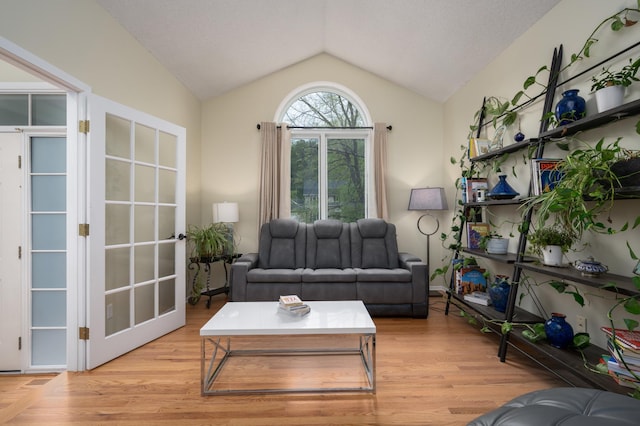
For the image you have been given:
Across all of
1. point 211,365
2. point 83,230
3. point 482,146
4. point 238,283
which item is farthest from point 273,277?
point 482,146

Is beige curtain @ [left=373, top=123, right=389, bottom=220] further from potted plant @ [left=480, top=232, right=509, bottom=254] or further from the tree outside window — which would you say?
potted plant @ [left=480, top=232, right=509, bottom=254]

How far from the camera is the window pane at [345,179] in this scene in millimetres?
4215

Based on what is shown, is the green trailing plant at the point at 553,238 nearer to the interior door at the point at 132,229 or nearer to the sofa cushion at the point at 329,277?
the sofa cushion at the point at 329,277

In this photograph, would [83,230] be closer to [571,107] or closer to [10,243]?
[10,243]

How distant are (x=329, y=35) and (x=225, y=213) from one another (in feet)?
8.37

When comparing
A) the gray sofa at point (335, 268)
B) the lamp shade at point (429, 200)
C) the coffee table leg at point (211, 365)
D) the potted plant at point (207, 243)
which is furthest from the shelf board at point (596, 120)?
the potted plant at point (207, 243)

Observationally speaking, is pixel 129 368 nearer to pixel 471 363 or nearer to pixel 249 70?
pixel 471 363

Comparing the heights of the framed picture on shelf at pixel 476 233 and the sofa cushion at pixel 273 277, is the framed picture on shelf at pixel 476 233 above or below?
above

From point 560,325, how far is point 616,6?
1.99 m

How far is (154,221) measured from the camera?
8.83ft

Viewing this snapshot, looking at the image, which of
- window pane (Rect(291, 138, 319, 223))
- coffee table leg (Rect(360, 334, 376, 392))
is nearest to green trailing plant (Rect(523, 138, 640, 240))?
coffee table leg (Rect(360, 334, 376, 392))

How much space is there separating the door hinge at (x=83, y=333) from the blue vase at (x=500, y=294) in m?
3.20

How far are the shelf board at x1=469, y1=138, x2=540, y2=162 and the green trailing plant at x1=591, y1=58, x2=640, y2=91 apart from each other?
1.48 ft

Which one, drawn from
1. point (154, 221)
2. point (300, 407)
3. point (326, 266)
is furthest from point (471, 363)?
point (154, 221)
